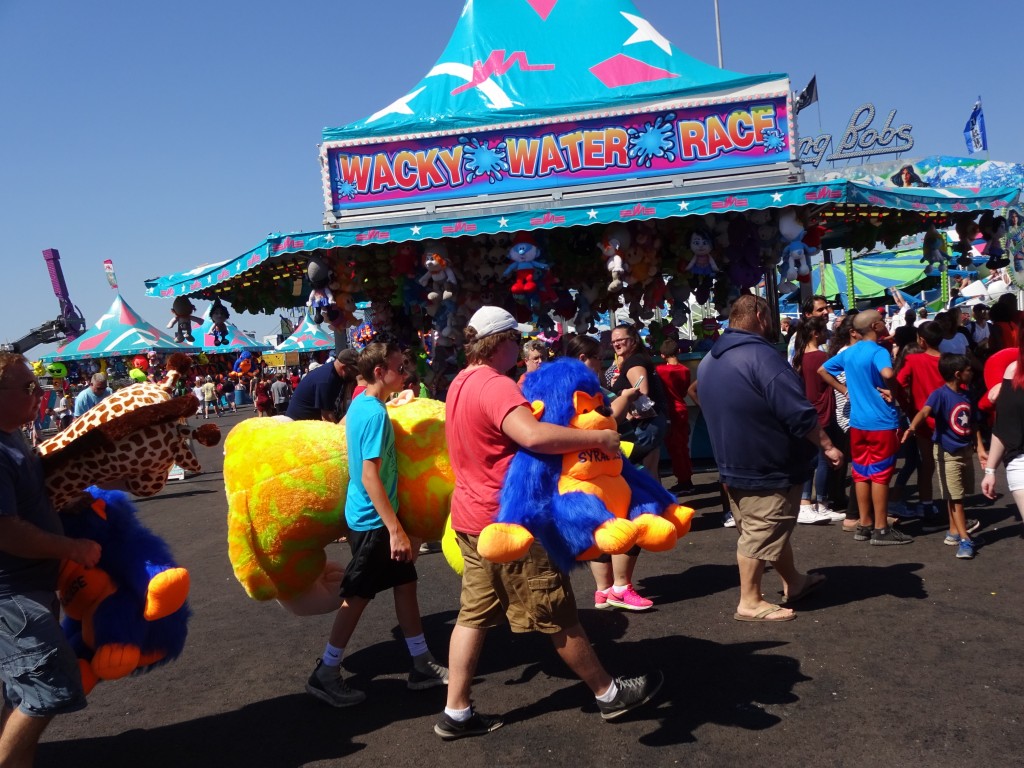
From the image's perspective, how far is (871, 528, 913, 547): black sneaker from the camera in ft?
20.0

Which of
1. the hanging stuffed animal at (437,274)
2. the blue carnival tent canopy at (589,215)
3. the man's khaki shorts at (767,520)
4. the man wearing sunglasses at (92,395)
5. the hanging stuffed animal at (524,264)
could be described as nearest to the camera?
the man's khaki shorts at (767,520)

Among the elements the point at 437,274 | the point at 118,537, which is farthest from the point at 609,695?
the point at 437,274

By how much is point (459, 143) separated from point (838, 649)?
752cm

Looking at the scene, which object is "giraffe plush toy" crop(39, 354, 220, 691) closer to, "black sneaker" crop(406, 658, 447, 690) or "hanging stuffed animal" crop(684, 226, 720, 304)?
"black sneaker" crop(406, 658, 447, 690)

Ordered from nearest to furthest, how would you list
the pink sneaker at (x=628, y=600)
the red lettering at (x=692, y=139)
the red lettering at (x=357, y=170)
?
the pink sneaker at (x=628, y=600)
the red lettering at (x=692, y=139)
the red lettering at (x=357, y=170)

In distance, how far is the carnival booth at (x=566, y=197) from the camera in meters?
9.29

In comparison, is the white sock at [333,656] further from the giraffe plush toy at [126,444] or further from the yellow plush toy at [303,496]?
the giraffe plush toy at [126,444]

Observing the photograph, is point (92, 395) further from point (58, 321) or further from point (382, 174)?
point (58, 321)

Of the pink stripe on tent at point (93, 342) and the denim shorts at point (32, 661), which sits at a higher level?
→ the denim shorts at point (32, 661)

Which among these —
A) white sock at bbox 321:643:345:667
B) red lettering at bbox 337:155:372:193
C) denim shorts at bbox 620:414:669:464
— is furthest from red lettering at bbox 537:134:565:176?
white sock at bbox 321:643:345:667

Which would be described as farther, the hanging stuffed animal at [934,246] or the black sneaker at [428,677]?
the hanging stuffed animal at [934,246]

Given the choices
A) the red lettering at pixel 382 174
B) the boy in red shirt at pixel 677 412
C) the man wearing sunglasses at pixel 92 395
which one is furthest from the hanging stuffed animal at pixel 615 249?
the man wearing sunglasses at pixel 92 395

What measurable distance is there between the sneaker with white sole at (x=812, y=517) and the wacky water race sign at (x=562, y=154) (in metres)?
4.33

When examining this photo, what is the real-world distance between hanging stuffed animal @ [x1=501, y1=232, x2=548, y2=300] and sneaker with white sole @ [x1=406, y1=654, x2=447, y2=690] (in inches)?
225
